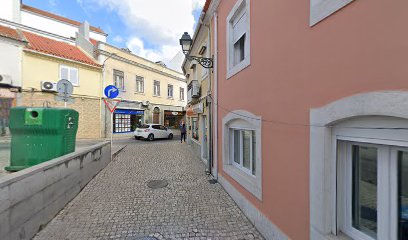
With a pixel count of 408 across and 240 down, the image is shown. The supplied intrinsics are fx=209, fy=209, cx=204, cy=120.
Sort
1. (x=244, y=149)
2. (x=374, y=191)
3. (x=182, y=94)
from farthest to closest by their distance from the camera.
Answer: (x=182, y=94) < (x=244, y=149) < (x=374, y=191)

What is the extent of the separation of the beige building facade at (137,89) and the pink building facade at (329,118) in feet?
54.7

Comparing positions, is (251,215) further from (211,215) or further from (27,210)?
(27,210)

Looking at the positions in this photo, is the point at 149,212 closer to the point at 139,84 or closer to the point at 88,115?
the point at 88,115

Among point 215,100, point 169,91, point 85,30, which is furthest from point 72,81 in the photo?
point 215,100

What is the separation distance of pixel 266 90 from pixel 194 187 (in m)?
3.45

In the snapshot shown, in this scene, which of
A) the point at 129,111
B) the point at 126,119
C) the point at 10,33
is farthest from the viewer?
the point at 129,111

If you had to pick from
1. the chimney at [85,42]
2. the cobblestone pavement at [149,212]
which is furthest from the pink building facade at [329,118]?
the chimney at [85,42]

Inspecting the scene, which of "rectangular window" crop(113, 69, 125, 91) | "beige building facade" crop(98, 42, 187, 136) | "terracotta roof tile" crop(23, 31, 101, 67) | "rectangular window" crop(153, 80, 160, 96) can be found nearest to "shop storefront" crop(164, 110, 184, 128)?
"beige building facade" crop(98, 42, 187, 136)

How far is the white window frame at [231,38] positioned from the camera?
4020 millimetres

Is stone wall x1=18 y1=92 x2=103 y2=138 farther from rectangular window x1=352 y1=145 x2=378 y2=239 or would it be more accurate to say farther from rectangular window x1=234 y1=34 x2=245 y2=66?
rectangular window x1=352 y1=145 x2=378 y2=239

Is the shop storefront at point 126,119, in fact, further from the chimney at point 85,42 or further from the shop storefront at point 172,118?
the chimney at point 85,42

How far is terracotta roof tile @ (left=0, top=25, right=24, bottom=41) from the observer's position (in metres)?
12.3

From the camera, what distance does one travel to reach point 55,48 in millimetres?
15492

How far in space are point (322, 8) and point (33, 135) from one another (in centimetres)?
550
